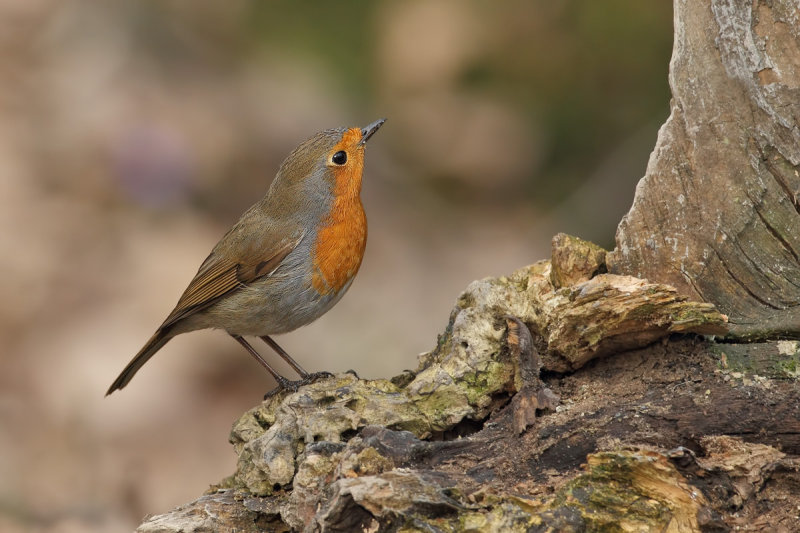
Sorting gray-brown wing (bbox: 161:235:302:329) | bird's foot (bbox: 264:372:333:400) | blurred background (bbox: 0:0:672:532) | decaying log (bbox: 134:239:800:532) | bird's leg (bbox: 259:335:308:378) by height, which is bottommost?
decaying log (bbox: 134:239:800:532)

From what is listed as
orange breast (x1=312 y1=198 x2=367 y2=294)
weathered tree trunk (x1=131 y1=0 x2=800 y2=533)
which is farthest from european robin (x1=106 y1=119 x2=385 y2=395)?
weathered tree trunk (x1=131 y1=0 x2=800 y2=533)

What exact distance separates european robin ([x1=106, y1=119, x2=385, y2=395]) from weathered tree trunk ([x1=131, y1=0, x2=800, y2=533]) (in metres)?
1.40

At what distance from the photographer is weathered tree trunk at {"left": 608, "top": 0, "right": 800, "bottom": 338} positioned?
2.83 metres

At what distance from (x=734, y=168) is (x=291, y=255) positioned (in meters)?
2.41

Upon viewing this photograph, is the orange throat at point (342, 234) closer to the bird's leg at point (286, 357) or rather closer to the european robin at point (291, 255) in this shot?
the european robin at point (291, 255)

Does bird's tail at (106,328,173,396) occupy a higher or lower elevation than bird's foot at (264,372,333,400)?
higher

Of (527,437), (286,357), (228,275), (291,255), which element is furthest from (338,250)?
(527,437)

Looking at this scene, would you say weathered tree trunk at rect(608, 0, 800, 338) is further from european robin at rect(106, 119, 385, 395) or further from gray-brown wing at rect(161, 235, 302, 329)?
gray-brown wing at rect(161, 235, 302, 329)

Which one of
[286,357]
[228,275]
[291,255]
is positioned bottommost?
[286,357]

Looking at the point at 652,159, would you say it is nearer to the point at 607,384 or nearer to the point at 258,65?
the point at 607,384

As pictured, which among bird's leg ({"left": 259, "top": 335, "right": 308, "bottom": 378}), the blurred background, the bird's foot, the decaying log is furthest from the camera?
the blurred background

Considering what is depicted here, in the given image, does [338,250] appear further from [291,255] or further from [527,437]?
[527,437]

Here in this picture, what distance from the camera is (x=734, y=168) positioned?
2941 millimetres

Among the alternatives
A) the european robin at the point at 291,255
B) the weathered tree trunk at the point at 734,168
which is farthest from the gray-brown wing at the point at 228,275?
the weathered tree trunk at the point at 734,168
